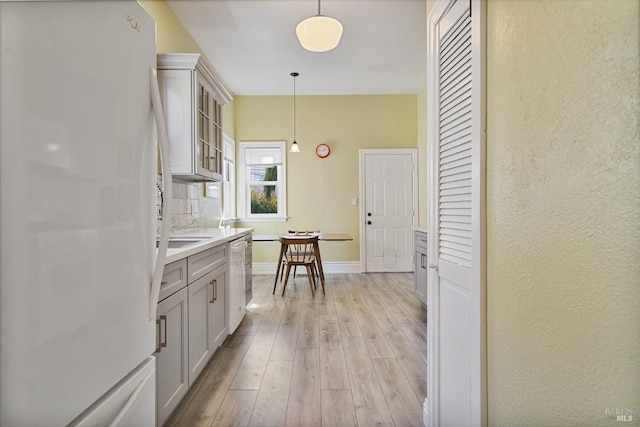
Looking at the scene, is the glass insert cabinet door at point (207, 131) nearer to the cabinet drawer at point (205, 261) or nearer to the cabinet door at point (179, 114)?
the cabinet door at point (179, 114)

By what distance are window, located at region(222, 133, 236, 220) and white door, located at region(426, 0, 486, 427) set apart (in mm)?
3677

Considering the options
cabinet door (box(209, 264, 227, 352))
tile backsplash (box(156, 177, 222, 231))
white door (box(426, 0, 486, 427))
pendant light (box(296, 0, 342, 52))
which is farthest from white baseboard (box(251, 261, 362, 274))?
white door (box(426, 0, 486, 427))

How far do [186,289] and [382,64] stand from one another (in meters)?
3.72

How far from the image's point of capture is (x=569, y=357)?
0.63m

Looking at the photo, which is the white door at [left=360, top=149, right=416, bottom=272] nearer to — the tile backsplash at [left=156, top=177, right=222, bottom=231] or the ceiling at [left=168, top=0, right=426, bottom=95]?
the ceiling at [left=168, top=0, right=426, bottom=95]

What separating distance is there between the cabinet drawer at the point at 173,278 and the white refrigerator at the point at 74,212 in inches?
19.2

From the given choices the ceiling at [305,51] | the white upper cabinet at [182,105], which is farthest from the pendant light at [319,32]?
the white upper cabinet at [182,105]

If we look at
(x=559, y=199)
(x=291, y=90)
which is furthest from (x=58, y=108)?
(x=291, y=90)

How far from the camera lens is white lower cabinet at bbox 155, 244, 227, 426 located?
142 cm

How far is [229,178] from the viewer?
492cm

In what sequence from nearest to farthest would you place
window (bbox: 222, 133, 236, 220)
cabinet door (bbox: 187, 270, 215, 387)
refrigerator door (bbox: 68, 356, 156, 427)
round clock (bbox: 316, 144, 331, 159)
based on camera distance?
refrigerator door (bbox: 68, 356, 156, 427) < cabinet door (bbox: 187, 270, 215, 387) < window (bbox: 222, 133, 236, 220) < round clock (bbox: 316, 144, 331, 159)

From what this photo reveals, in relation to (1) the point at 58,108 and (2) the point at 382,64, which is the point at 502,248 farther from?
(2) the point at 382,64

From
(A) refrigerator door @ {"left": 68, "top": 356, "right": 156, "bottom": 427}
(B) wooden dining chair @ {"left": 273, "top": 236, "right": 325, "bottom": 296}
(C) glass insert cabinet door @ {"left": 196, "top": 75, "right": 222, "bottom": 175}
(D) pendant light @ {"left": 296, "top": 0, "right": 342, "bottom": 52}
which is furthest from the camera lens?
(B) wooden dining chair @ {"left": 273, "top": 236, "right": 325, "bottom": 296}

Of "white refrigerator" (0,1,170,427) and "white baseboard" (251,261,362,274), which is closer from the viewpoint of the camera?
"white refrigerator" (0,1,170,427)
